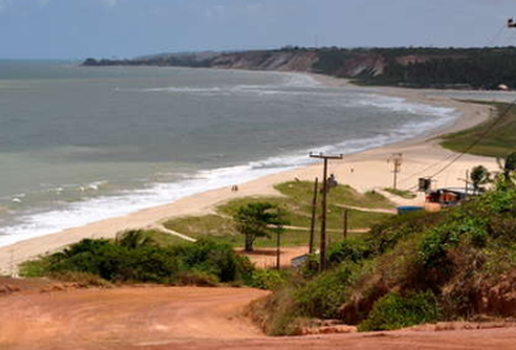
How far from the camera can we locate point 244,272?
23.4m

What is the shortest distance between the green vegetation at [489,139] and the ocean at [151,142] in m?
5.58

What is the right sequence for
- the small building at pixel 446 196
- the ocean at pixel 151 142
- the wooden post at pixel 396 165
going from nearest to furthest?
the small building at pixel 446 196 < the ocean at pixel 151 142 < the wooden post at pixel 396 165

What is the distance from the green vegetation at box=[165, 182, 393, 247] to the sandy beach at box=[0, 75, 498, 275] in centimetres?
107

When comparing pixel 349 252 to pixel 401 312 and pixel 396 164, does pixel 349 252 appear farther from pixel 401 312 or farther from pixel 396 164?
pixel 396 164

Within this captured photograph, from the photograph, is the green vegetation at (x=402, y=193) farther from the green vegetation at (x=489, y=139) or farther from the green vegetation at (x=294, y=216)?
the green vegetation at (x=489, y=139)

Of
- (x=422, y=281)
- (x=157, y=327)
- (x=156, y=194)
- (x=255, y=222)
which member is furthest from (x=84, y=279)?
(x=156, y=194)

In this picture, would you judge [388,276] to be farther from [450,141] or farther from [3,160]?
[450,141]

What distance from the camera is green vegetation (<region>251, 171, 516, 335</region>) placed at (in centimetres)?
1184

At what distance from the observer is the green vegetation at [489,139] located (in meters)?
64.4

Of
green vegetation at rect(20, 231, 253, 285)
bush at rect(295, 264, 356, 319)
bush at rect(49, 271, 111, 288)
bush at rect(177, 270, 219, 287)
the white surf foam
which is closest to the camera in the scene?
bush at rect(295, 264, 356, 319)

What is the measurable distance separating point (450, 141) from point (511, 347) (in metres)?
62.8

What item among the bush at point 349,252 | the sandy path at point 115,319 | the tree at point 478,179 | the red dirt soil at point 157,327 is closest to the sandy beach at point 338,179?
the tree at point 478,179

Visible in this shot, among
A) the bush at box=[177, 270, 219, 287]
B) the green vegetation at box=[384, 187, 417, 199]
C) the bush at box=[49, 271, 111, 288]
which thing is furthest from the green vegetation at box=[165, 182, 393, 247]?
the bush at box=[49, 271, 111, 288]

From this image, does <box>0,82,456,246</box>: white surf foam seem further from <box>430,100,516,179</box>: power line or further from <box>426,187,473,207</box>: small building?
<box>426,187,473,207</box>: small building
